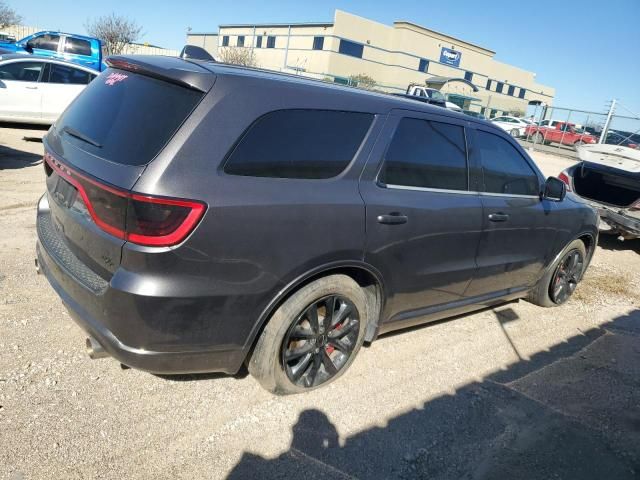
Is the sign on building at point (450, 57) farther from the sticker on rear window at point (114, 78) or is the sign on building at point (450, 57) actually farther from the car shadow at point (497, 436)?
the sticker on rear window at point (114, 78)

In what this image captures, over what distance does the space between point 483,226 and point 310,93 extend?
1770 mm

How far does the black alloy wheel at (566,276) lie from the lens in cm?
517

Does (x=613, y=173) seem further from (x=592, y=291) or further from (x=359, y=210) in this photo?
(x=359, y=210)

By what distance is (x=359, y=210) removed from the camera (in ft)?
9.61

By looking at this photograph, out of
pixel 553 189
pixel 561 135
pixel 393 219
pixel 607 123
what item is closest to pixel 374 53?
pixel 561 135

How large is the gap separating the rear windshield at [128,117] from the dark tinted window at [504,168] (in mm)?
2365

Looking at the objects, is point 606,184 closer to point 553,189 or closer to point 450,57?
point 553,189

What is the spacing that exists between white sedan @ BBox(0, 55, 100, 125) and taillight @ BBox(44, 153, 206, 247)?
893 cm

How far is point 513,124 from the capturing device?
33688 millimetres

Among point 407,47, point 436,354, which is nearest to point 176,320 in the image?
point 436,354

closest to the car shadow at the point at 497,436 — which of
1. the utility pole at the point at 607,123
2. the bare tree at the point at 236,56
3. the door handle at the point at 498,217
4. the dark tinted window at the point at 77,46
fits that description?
the door handle at the point at 498,217

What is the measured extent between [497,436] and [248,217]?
6.57 feet

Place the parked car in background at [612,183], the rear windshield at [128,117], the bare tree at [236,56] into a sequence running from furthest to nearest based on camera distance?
the bare tree at [236,56]
the parked car in background at [612,183]
the rear windshield at [128,117]

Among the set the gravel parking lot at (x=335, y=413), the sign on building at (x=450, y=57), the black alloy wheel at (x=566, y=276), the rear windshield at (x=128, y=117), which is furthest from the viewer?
the sign on building at (x=450, y=57)
